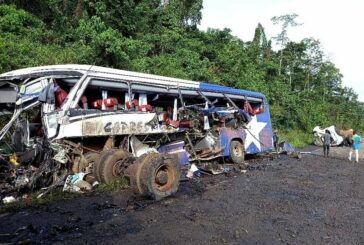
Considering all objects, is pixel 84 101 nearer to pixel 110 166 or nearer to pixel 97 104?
pixel 97 104

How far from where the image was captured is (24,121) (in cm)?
827

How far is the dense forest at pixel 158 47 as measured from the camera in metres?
17.3

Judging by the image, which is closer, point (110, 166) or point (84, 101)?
point (110, 166)

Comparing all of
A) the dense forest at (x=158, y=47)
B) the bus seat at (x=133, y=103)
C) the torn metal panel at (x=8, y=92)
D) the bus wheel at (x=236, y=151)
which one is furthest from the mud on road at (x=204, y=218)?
the dense forest at (x=158, y=47)

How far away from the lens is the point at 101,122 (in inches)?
327

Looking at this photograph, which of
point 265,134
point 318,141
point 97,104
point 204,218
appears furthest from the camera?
point 318,141

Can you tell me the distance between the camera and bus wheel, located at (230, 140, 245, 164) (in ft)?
43.2

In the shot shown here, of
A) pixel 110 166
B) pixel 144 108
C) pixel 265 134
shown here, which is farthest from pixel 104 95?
pixel 265 134

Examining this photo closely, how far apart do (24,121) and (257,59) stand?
34.5 m

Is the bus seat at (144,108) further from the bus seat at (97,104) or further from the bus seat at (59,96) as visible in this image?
the bus seat at (59,96)

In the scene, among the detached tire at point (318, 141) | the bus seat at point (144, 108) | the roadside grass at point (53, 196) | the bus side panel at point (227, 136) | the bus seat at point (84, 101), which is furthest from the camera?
the detached tire at point (318, 141)

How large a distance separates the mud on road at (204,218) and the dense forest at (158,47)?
859cm

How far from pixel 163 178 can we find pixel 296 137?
87.6 feet

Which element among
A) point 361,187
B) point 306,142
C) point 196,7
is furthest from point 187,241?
point 196,7
